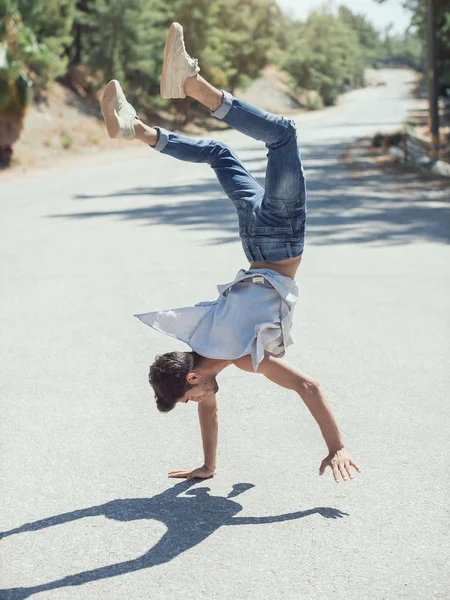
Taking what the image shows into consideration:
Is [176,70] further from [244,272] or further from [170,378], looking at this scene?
[170,378]

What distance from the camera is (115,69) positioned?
145 ft

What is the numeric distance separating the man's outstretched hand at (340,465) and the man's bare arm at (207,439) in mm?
694

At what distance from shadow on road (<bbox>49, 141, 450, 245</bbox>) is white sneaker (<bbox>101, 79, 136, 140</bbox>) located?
8789 mm

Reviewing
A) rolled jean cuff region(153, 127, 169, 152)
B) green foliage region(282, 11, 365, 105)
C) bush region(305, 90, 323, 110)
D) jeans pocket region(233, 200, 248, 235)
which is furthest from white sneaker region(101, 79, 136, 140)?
green foliage region(282, 11, 365, 105)

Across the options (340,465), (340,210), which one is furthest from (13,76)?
(340,465)

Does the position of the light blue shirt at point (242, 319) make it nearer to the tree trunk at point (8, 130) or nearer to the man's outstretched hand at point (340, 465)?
the man's outstretched hand at point (340, 465)

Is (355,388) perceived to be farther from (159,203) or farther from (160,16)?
(160,16)

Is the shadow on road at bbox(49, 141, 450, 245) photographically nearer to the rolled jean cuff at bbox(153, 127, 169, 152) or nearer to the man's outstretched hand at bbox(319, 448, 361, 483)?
the rolled jean cuff at bbox(153, 127, 169, 152)

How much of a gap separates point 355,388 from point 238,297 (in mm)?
2114

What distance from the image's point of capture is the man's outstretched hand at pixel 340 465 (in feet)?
13.6

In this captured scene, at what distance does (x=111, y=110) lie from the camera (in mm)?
4309

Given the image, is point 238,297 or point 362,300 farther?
point 362,300

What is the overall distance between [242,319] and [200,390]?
373mm

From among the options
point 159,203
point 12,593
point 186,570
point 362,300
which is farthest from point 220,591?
point 159,203
